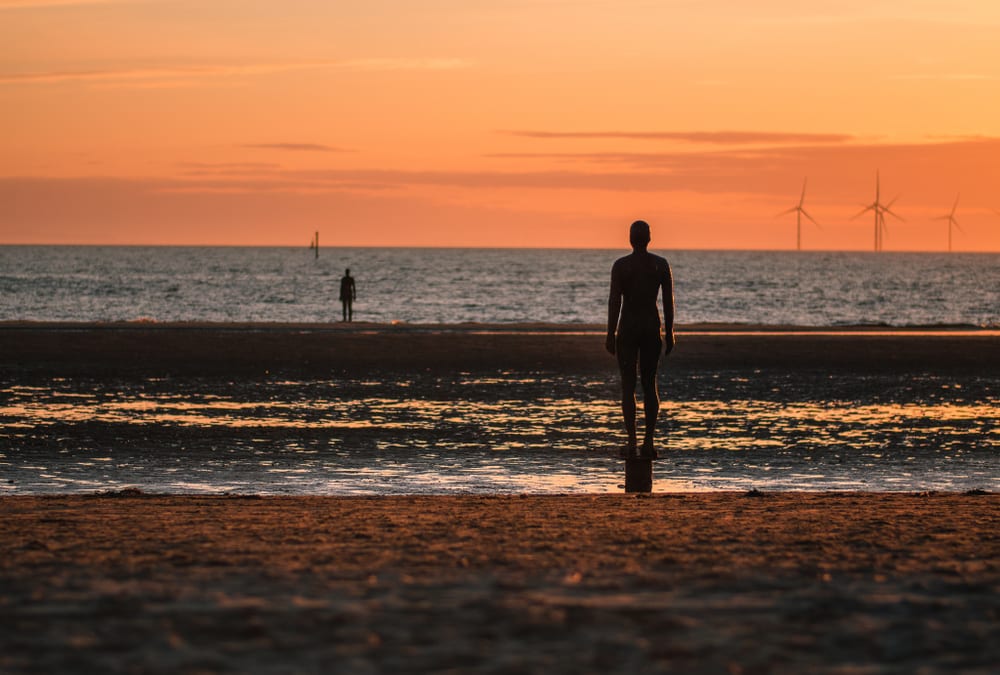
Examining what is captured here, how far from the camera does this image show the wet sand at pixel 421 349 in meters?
25.7

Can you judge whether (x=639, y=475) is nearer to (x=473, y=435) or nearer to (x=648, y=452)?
(x=648, y=452)

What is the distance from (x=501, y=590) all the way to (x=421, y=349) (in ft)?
79.0

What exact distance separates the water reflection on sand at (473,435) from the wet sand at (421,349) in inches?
109

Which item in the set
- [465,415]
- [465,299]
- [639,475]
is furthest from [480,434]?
[465,299]

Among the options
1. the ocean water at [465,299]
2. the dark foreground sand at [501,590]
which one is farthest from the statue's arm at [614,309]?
the ocean water at [465,299]

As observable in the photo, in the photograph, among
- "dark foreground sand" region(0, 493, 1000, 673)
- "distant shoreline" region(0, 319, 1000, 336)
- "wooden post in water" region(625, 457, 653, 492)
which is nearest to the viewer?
"dark foreground sand" region(0, 493, 1000, 673)

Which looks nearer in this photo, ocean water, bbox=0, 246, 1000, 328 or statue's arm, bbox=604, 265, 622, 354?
statue's arm, bbox=604, 265, 622, 354

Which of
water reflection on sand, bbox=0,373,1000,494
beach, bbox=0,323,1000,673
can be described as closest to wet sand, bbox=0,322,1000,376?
water reflection on sand, bbox=0,373,1000,494

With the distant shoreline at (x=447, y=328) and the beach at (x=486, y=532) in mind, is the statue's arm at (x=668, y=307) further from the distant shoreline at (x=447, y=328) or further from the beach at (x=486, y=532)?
the distant shoreline at (x=447, y=328)

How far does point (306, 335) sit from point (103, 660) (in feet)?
97.6

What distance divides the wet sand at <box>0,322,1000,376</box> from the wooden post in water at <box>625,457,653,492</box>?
44.8 ft

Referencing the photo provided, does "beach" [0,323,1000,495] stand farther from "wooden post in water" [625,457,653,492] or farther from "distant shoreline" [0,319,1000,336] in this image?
"distant shoreline" [0,319,1000,336]

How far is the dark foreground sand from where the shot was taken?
4980 millimetres

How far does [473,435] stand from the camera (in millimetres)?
16172
